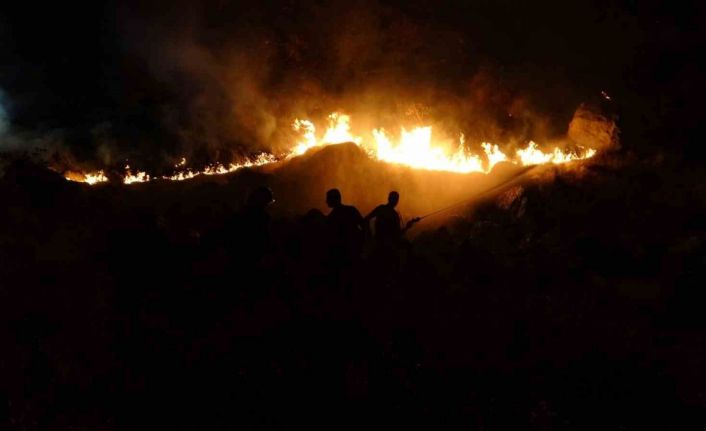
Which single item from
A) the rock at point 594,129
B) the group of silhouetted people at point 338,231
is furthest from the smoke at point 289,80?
the group of silhouetted people at point 338,231

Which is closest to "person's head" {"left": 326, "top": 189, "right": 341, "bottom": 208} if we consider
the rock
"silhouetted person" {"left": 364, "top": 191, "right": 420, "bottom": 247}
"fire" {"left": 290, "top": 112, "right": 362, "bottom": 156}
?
"silhouetted person" {"left": 364, "top": 191, "right": 420, "bottom": 247}

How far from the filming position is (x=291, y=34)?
21.3 meters

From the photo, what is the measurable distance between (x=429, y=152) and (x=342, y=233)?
9680 millimetres

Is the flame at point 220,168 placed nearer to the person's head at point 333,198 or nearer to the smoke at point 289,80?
the smoke at point 289,80

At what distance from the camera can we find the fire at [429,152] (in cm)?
1614

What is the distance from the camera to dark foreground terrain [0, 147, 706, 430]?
604 centimetres

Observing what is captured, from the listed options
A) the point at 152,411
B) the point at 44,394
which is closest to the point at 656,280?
the point at 152,411

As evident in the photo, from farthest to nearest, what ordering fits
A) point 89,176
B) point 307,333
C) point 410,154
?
point 89,176 → point 410,154 → point 307,333

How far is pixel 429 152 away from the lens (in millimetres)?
17078

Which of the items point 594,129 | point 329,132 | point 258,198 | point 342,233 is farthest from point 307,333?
point 329,132

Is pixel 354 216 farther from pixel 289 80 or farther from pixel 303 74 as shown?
pixel 289 80

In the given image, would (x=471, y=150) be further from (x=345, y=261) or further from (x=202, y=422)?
(x=202, y=422)

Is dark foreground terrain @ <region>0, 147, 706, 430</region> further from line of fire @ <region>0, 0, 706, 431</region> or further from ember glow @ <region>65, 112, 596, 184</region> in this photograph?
ember glow @ <region>65, 112, 596, 184</region>

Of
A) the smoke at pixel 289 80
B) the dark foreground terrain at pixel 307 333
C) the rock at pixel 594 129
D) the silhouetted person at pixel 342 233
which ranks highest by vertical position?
the smoke at pixel 289 80
